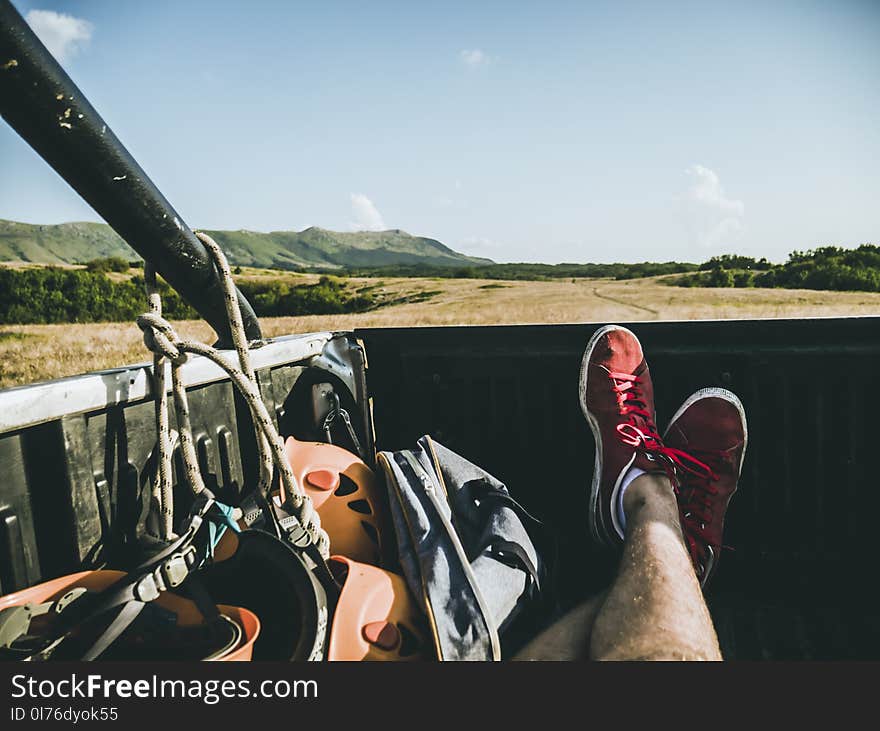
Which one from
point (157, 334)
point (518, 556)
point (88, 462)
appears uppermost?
point (157, 334)

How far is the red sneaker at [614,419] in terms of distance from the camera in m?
1.96

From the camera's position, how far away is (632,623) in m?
1.26

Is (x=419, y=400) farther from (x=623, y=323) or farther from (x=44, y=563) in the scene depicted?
(x=44, y=563)

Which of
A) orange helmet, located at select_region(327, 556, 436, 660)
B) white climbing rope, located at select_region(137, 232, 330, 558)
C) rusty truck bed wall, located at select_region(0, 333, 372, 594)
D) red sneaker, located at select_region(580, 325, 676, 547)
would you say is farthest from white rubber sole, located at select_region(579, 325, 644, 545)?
rusty truck bed wall, located at select_region(0, 333, 372, 594)

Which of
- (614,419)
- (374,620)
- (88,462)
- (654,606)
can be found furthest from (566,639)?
(88,462)

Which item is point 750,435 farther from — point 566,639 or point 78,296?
point 78,296

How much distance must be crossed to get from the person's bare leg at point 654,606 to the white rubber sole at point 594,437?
22 centimetres

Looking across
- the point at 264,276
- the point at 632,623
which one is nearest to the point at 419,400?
the point at 632,623

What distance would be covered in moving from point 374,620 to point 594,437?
3.56 ft

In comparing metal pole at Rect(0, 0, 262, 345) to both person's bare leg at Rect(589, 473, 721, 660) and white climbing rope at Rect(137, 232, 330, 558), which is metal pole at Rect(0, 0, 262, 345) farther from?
person's bare leg at Rect(589, 473, 721, 660)

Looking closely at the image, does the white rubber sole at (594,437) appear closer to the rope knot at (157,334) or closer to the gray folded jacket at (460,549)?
the gray folded jacket at (460,549)

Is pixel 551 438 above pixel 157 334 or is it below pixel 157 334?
below

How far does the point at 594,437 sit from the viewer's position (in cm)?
209

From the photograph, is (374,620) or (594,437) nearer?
(374,620)
